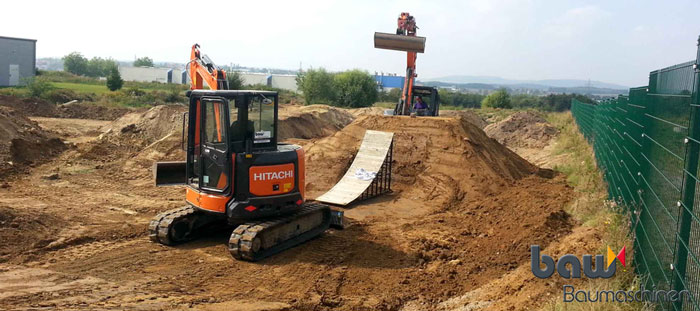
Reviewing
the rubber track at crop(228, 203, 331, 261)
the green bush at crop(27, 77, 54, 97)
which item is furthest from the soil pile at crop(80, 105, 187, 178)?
the green bush at crop(27, 77, 54, 97)

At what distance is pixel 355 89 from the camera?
173ft

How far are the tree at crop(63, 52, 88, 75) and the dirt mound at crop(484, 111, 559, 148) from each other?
4270 inches

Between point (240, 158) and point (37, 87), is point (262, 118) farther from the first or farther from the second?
point (37, 87)

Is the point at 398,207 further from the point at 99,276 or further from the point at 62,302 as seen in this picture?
the point at 62,302

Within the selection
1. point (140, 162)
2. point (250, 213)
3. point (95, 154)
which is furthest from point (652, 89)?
point (95, 154)

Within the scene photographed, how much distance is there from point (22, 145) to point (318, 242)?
13.3 meters

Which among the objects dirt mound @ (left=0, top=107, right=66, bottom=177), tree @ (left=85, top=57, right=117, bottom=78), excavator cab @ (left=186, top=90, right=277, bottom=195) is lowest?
dirt mound @ (left=0, top=107, right=66, bottom=177)

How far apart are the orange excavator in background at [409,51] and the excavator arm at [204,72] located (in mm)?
9713

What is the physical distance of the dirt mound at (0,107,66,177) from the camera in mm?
17938

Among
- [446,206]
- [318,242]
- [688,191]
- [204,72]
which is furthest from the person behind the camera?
[446,206]

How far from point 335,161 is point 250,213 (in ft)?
26.4

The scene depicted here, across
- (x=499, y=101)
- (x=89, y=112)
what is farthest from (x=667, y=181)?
(x=499, y=101)

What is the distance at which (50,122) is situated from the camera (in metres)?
29.4

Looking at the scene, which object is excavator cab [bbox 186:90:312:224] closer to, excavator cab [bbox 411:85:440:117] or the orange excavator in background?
the orange excavator in background
